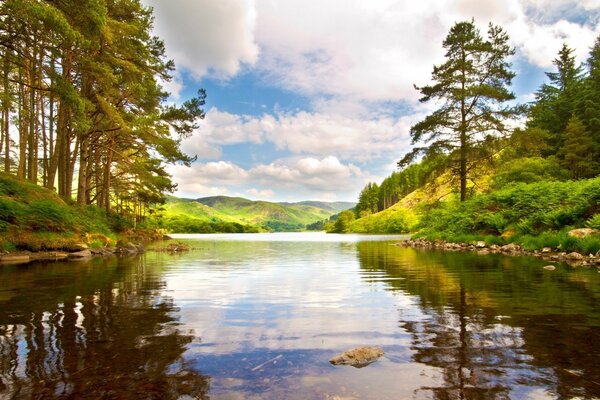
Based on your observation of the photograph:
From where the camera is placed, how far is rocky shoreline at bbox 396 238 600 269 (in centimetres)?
1506

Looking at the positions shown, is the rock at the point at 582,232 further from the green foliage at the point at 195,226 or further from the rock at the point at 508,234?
the green foliage at the point at 195,226

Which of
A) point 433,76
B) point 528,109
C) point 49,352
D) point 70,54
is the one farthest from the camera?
point 433,76

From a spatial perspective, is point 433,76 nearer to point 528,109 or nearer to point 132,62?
point 528,109

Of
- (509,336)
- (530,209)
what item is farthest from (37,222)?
(530,209)

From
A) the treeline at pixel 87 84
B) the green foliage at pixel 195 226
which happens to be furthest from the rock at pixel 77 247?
the green foliage at pixel 195 226

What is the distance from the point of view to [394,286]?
10.8 meters

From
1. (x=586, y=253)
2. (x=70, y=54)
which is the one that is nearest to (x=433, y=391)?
(x=586, y=253)

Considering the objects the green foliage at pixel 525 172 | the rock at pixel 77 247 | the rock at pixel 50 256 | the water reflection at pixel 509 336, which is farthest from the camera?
the green foliage at pixel 525 172

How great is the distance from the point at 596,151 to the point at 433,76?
2525cm

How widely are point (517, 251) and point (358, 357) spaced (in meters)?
20.0

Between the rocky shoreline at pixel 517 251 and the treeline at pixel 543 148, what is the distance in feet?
17.9

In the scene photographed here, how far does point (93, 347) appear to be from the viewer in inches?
203

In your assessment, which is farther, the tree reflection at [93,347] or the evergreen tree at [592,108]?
the evergreen tree at [592,108]

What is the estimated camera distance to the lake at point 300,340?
3861 millimetres
